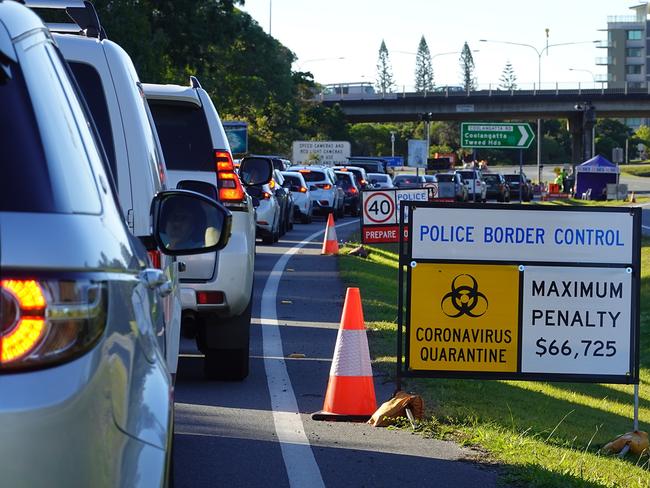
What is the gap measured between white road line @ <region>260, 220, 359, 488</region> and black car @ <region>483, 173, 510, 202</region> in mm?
58268

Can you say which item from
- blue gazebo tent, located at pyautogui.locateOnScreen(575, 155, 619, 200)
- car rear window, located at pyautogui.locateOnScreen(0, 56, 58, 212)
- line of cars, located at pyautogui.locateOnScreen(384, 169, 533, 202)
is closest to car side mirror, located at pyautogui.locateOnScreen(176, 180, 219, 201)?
car rear window, located at pyautogui.locateOnScreen(0, 56, 58, 212)

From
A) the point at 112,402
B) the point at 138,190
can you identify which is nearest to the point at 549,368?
the point at 138,190

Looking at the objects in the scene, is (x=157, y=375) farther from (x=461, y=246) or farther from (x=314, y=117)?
(x=314, y=117)

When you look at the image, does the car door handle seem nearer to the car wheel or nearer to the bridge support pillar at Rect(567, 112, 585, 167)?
the car wheel

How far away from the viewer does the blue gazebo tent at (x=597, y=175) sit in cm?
7444

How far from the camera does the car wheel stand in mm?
9680

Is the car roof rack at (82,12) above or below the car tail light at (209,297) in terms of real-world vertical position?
above

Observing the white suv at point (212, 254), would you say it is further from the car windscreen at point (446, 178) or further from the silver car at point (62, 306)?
the car windscreen at point (446, 178)

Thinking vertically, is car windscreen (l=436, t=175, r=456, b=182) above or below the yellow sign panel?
below

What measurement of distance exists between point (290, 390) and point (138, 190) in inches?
161

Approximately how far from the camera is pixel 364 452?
7.49 metres

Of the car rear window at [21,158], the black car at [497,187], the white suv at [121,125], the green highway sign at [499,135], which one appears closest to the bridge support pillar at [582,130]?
the black car at [497,187]

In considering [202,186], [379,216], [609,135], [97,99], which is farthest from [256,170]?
[609,135]

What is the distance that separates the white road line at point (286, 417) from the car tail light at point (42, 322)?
4.19 m
